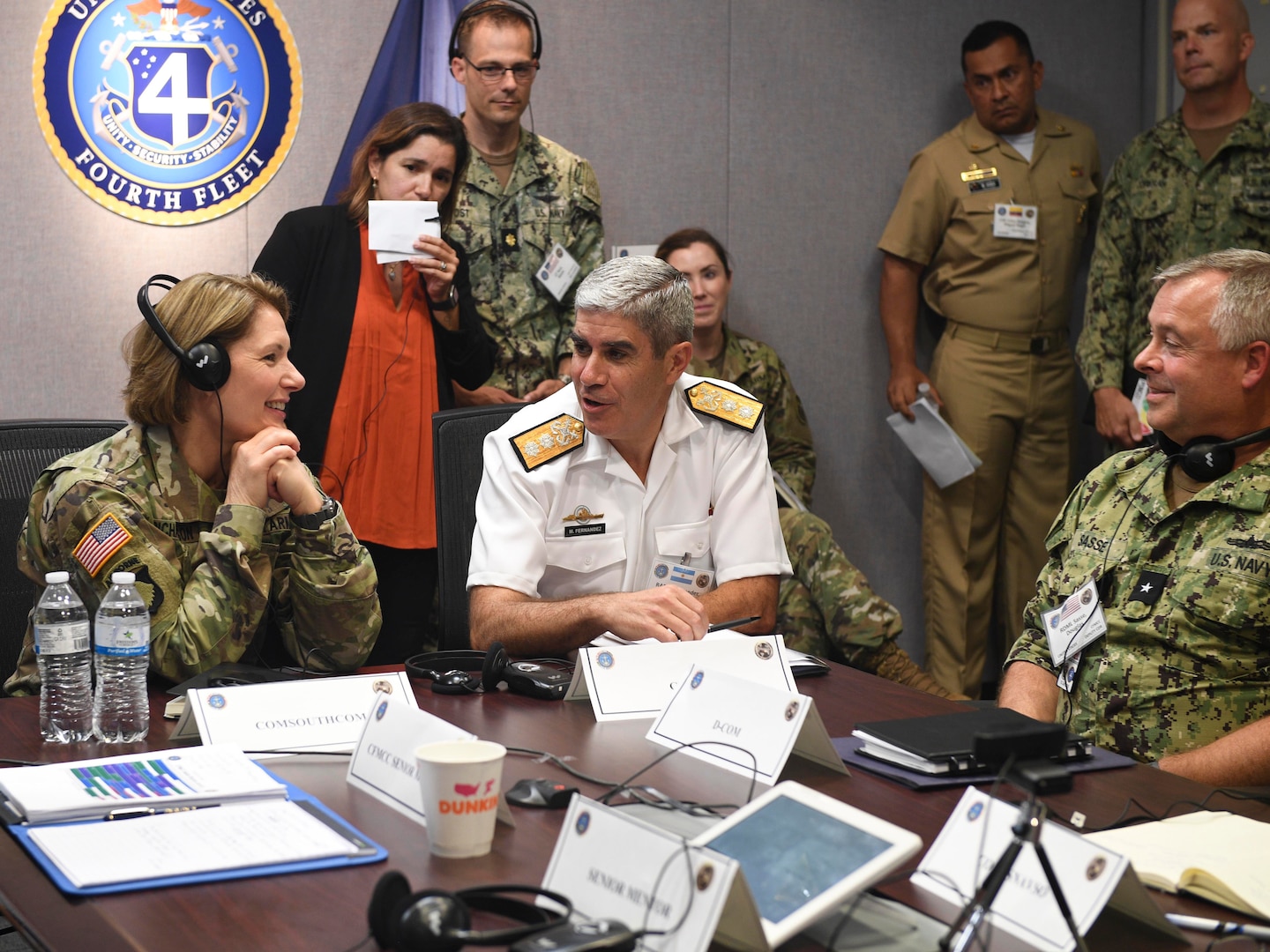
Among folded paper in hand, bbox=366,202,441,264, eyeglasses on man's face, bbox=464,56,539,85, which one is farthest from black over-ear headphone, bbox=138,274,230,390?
eyeglasses on man's face, bbox=464,56,539,85

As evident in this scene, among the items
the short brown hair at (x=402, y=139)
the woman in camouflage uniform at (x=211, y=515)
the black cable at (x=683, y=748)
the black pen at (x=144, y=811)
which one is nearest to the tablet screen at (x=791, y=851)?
the black cable at (x=683, y=748)

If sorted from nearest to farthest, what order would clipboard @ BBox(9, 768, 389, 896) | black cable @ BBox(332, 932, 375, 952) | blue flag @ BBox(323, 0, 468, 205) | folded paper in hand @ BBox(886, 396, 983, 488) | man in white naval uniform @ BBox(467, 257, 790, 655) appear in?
black cable @ BBox(332, 932, 375, 952), clipboard @ BBox(9, 768, 389, 896), man in white naval uniform @ BBox(467, 257, 790, 655), blue flag @ BBox(323, 0, 468, 205), folded paper in hand @ BBox(886, 396, 983, 488)

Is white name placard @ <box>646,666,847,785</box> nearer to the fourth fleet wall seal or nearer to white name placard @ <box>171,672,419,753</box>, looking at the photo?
white name placard @ <box>171,672,419,753</box>

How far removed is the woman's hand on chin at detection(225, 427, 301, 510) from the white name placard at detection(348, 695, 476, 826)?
2.35 feet

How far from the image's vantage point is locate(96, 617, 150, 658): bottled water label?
168 centimetres

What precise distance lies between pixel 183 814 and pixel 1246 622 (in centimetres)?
154

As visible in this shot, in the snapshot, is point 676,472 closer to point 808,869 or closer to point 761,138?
point 808,869

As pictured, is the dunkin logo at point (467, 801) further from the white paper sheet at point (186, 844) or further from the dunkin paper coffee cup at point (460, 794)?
the white paper sheet at point (186, 844)

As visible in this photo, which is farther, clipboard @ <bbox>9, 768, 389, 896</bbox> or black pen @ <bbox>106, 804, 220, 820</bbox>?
black pen @ <bbox>106, 804, 220, 820</bbox>

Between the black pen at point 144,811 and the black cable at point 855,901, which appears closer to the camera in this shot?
the black cable at point 855,901

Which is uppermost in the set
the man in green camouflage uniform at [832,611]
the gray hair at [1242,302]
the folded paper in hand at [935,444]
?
the gray hair at [1242,302]

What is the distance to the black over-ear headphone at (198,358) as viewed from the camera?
2.15 meters

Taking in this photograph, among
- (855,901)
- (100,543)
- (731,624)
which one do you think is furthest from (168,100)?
(855,901)

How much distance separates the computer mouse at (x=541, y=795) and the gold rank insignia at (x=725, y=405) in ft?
4.17
